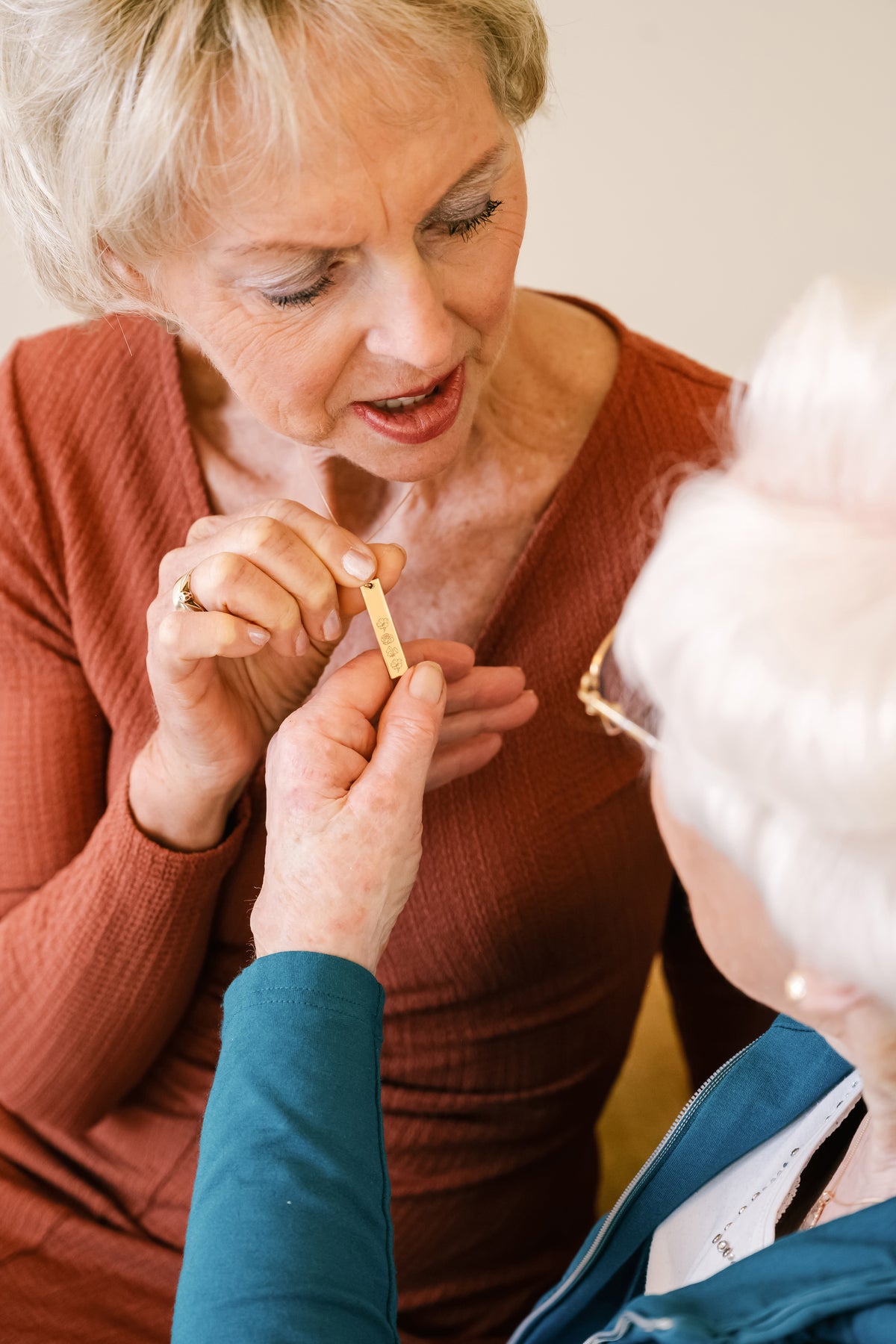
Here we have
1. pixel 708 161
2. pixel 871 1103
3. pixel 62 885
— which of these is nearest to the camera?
pixel 871 1103

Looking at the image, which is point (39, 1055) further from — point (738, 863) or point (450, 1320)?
point (738, 863)

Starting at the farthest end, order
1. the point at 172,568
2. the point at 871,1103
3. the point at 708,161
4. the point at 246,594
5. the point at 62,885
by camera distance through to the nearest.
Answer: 1. the point at 708,161
2. the point at 62,885
3. the point at 172,568
4. the point at 246,594
5. the point at 871,1103

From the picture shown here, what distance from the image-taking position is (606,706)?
2.89ft

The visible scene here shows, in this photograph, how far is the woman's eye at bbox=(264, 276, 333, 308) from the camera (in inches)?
35.6

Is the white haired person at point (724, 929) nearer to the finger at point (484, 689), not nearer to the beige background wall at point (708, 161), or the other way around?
the finger at point (484, 689)

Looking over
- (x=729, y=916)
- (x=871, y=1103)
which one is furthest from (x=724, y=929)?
(x=871, y=1103)

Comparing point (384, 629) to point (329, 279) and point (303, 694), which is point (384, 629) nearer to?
point (303, 694)

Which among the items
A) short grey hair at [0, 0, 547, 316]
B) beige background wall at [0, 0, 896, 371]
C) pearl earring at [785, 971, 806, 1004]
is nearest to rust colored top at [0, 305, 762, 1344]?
short grey hair at [0, 0, 547, 316]

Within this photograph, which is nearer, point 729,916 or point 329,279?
point 729,916

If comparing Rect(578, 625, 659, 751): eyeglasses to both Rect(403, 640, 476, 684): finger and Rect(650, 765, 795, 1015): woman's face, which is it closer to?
Rect(650, 765, 795, 1015): woman's face

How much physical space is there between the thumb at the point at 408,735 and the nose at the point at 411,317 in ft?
0.88

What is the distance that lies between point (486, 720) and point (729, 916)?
376 mm

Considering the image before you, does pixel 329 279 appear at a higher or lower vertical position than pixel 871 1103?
higher

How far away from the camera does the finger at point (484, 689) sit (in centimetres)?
107
